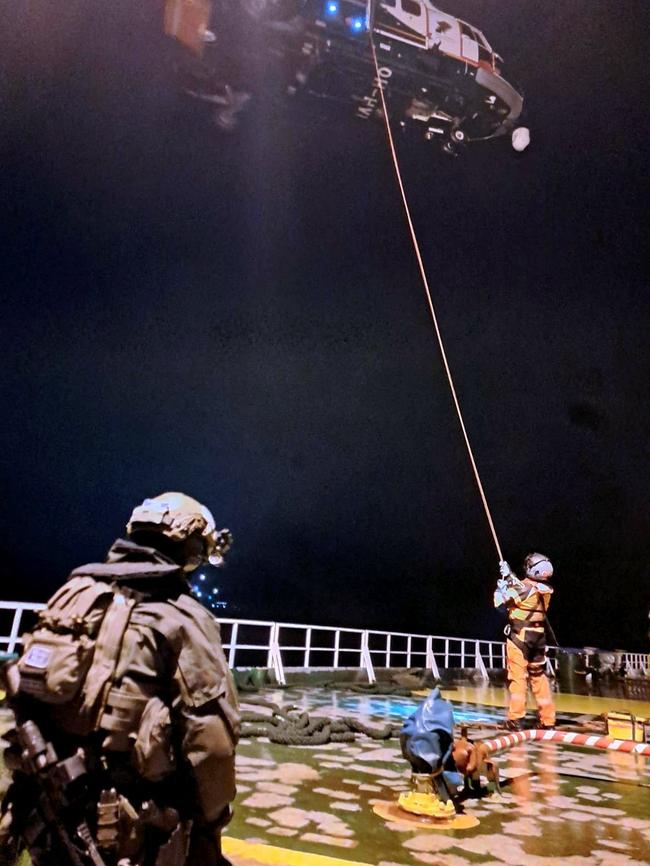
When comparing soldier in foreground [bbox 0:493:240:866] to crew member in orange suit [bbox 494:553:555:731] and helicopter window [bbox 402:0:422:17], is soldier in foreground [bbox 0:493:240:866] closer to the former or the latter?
crew member in orange suit [bbox 494:553:555:731]

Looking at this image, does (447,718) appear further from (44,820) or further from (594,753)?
(594,753)

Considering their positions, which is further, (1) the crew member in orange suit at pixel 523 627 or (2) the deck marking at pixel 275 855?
(1) the crew member in orange suit at pixel 523 627

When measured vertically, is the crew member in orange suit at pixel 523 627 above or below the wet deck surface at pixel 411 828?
above

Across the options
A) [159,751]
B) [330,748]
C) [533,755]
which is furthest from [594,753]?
[159,751]

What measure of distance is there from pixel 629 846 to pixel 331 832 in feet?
5.58

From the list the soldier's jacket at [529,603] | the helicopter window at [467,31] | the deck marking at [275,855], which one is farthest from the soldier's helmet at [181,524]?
the helicopter window at [467,31]

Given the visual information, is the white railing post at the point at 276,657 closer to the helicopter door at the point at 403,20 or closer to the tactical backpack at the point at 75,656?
the tactical backpack at the point at 75,656

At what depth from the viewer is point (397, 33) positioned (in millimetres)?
13523

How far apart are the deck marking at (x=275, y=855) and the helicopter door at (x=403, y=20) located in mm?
14629

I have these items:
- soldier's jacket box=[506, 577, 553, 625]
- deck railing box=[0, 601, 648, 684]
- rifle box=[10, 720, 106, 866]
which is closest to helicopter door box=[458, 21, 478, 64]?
soldier's jacket box=[506, 577, 553, 625]

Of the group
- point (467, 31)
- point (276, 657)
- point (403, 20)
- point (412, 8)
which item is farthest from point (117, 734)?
point (467, 31)

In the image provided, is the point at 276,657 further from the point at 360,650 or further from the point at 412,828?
the point at 412,828

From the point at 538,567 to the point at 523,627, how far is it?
2.46 feet

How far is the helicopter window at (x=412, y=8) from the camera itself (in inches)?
535
